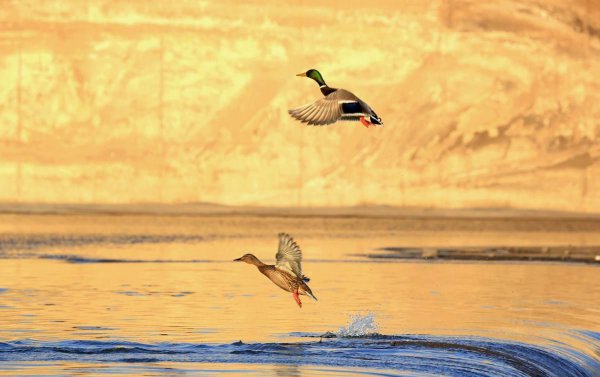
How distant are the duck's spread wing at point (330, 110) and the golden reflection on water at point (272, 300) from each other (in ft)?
27.1

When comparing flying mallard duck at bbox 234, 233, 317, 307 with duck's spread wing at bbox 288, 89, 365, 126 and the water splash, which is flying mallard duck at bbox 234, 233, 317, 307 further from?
the water splash

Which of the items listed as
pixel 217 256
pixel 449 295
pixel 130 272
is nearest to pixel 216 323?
pixel 449 295

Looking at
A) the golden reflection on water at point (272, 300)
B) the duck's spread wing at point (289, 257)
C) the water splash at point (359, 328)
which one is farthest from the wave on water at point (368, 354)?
the duck's spread wing at point (289, 257)

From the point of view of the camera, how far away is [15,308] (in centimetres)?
3706

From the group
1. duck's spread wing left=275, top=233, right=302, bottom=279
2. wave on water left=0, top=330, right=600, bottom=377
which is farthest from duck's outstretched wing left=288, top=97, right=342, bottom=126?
wave on water left=0, top=330, right=600, bottom=377

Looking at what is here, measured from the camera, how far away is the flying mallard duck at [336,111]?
874 inches

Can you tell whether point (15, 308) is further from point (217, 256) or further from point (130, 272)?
point (217, 256)

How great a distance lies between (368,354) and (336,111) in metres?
6.56

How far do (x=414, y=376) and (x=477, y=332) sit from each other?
7.62 meters

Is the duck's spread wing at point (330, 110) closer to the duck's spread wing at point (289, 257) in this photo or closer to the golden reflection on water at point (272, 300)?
the duck's spread wing at point (289, 257)

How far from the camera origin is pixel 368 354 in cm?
2809

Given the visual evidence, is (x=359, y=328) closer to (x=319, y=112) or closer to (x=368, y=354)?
(x=368, y=354)

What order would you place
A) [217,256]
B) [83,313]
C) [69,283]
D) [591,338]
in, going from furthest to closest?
[217,256], [69,283], [83,313], [591,338]

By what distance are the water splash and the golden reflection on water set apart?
0.56 meters
